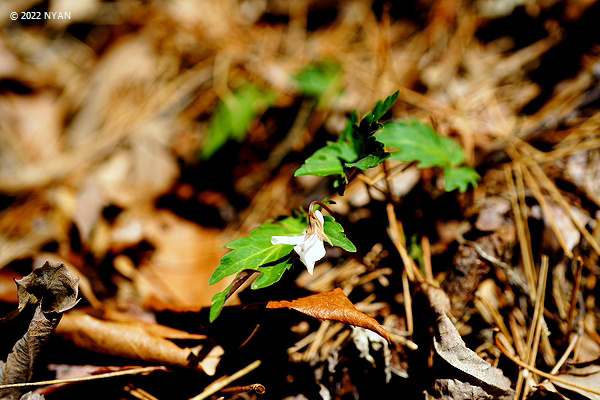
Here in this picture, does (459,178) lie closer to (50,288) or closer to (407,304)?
(407,304)

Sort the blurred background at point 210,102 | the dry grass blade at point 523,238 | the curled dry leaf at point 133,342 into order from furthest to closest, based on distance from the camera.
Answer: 1. the blurred background at point 210,102
2. the dry grass blade at point 523,238
3. the curled dry leaf at point 133,342

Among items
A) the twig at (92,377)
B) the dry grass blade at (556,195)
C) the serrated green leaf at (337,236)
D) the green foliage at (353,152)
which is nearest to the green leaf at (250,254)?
the serrated green leaf at (337,236)

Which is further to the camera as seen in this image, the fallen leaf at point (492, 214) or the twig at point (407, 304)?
the fallen leaf at point (492, 214)

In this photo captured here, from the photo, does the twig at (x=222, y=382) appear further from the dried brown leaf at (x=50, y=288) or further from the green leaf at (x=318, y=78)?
the green leaf at (x=318, y=78)

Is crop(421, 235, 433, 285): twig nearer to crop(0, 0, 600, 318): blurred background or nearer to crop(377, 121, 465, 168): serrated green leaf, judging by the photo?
crop(377, 121, 465, 168): serrated green leaf

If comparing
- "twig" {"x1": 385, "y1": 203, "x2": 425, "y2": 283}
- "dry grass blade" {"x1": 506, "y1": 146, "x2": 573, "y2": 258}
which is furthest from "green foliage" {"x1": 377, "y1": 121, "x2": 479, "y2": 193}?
"dry grass blade" {"x1": 506, "y1": 146, "x2": 573, "y2": 258}

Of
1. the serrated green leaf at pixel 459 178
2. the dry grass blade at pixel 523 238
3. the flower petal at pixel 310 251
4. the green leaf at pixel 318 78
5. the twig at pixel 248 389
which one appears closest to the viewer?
the flower petal at pixel 310 251

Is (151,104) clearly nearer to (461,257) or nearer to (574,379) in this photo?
(461,257)

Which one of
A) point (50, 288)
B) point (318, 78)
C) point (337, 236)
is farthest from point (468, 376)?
point (318, 78)
